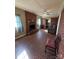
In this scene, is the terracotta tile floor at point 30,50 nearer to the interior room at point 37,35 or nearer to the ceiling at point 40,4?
the interior room at point 37,35

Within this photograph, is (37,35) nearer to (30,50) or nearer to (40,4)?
(40,4)

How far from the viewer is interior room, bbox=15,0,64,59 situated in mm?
3736

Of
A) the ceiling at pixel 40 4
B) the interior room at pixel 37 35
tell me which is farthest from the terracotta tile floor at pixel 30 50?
the ceiling at pixel 40 4

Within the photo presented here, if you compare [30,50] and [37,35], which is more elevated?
[37,35]

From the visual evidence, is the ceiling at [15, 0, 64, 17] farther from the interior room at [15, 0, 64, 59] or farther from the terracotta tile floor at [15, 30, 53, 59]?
the terracotta tile floor at [15, 30, 53, 59]

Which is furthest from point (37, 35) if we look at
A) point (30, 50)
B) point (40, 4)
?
point (30, 50)

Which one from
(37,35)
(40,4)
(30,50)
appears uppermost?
(40,4)

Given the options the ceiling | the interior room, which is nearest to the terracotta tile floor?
the interior room

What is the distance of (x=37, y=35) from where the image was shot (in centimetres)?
919
